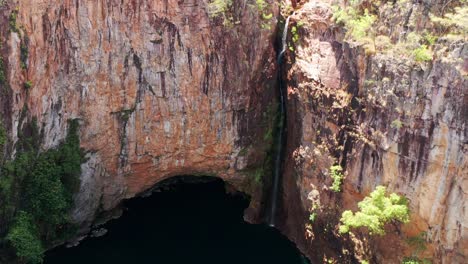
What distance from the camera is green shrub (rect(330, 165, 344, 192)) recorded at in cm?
1423

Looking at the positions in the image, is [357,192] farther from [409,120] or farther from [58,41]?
[58,41]

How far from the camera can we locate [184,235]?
17859 mm

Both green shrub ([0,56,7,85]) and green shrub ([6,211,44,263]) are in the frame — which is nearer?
green shrub ([0,56,7,85])

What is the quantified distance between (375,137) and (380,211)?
1.85m

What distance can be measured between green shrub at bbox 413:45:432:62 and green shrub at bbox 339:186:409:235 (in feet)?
10.7

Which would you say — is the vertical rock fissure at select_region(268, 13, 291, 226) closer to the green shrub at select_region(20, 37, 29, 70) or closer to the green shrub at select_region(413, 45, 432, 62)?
the green shrub at select_region(413, 45, 432, 62)

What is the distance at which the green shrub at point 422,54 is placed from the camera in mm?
11484

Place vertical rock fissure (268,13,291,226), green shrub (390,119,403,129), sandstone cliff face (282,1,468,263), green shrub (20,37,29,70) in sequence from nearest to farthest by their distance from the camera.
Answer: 1. sandstone cliff face (282,1,468,263)
2. green shrub (390,119,403,129)
3. green shrub (20,37,29,70)
4. vertical rock fissure (268,13,291,226)

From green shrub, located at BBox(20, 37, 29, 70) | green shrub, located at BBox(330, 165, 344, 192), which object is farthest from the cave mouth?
green shrub, located at BBox(20, 37, 29, 70)

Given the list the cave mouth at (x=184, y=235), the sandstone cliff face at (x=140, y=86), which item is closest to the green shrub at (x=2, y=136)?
the sandstone cliff face at (x=140, y=86)

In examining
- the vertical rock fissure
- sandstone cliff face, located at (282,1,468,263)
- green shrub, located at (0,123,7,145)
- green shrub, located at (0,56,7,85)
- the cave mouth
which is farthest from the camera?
the vertical rock fissure

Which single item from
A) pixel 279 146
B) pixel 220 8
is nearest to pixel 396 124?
pixel 279 146

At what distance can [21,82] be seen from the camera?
13883 millimetres

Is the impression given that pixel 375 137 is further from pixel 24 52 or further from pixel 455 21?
pixel 24 52
